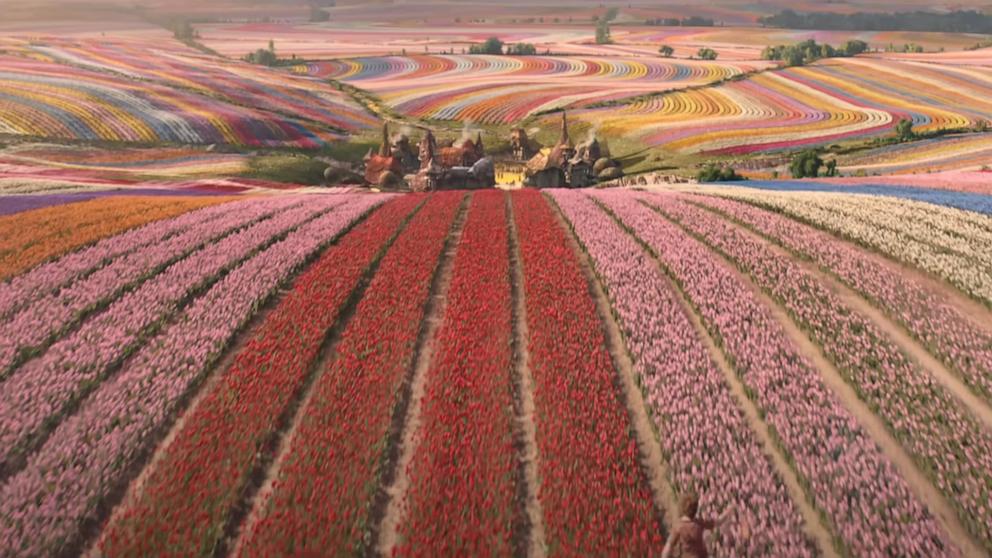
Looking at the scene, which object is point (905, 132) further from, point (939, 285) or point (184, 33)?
point (184, 33)

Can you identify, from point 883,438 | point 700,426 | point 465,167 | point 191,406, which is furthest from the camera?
point 465,167

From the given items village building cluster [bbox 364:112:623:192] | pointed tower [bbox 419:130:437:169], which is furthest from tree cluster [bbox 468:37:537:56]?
pointed tower [bbox 419:130:437:169]

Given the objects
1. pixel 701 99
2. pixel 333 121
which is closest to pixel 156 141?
pixel 333 121

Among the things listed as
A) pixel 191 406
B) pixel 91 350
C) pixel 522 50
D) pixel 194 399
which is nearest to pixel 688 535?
pixel 191 406

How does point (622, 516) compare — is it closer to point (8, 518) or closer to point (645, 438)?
point (645, 438)

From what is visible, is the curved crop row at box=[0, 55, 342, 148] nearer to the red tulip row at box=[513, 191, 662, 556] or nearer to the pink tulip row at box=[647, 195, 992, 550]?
the red tulip row at box=[513, 191, 662, 556]

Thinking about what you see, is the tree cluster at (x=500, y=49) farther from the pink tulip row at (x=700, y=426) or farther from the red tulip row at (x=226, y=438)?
the red tulip row at (x=226, y=438)
